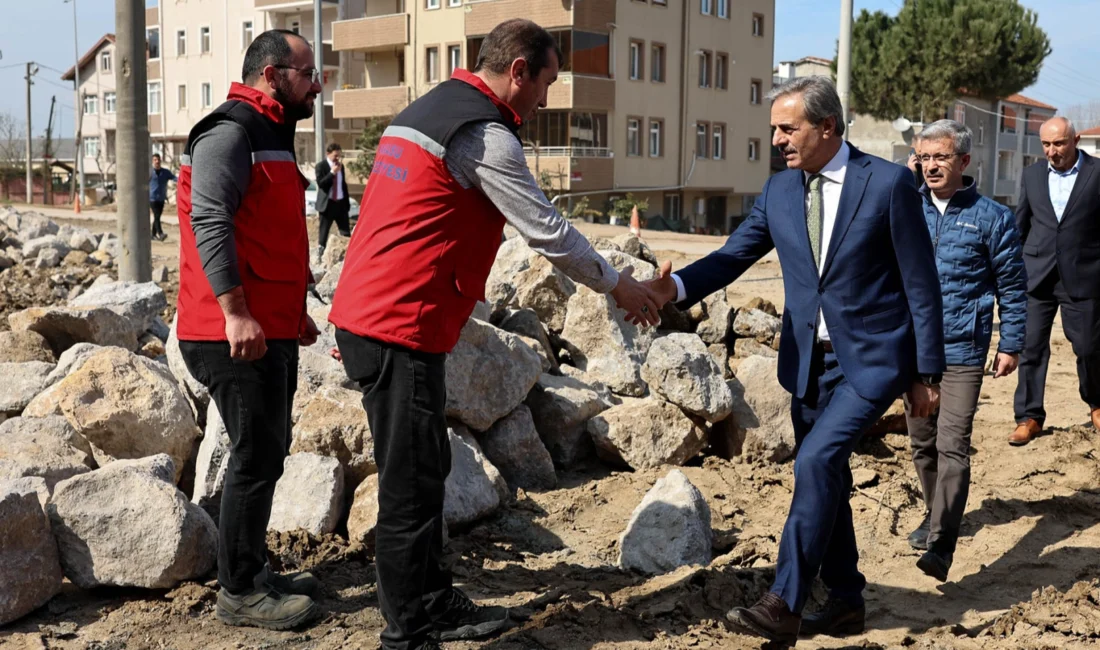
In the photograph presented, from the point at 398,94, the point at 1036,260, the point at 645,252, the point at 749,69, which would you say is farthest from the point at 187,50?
the point at 1036,260

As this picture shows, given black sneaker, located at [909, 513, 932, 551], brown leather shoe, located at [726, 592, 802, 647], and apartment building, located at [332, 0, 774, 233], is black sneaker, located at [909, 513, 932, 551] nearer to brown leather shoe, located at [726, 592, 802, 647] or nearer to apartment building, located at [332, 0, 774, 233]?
brown leather shoe, located at [726, 592, 802, 647]

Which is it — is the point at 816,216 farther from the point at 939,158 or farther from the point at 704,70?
the point at 704,70

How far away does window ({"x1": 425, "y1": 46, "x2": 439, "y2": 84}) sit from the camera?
1582 inches

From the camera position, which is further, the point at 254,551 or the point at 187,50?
the point at 187,50

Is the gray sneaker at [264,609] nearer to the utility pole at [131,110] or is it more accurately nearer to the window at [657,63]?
the utility pole at [131,110]

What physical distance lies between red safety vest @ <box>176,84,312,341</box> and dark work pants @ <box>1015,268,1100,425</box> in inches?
212

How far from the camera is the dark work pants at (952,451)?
4953 millimetres

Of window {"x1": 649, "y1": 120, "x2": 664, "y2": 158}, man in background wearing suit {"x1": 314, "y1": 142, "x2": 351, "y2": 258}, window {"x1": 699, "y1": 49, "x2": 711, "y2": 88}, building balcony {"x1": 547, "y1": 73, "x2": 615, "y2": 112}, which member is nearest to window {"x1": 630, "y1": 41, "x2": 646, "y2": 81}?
building balcony {"x1": 547, "y1": 73, "x2": 615, "y2": 112}

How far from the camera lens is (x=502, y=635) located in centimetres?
409

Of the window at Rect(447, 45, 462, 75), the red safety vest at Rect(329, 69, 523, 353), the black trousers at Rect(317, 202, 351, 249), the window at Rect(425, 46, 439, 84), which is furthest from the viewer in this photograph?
the window at Rect(425, 46, 439, 84)

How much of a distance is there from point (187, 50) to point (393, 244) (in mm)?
54147

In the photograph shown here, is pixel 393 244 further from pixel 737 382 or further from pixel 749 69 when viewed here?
pixel 749 69

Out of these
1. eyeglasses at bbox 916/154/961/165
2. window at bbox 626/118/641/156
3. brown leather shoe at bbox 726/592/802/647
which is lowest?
brown leather shoe at bbox 726/592/802/647

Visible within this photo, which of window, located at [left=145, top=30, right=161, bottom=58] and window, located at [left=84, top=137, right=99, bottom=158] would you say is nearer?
window, located at [left=145, top=30, right=161, bottom=58]
